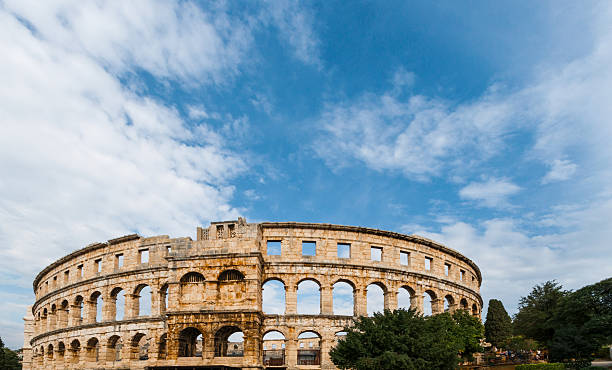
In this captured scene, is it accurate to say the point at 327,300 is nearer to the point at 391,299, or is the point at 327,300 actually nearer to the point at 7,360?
the point at 391,299

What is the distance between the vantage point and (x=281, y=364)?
33.5 metres

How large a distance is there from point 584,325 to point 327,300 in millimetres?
17642

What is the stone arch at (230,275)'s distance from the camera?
30.5 metres

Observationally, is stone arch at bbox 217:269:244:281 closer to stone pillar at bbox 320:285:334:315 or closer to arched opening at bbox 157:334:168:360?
stone pillar at bbox 320:285:334:315

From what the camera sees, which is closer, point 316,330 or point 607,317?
point 607,317

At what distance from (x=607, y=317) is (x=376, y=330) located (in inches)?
670

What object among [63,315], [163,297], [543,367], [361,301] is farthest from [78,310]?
[543,367]

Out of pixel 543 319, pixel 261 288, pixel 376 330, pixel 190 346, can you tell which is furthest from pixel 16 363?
pixel 543 319

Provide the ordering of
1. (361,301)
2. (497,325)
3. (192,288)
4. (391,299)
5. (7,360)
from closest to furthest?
(192,288) → (361,301) → (391,299) → (497,325) → (7,360)

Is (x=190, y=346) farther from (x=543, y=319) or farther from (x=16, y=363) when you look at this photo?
(x=16, y=363)

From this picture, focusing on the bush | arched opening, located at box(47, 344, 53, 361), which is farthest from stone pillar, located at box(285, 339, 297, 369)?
arched opening, located at box(47, 344, 53, 361)

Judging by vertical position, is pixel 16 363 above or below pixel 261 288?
below

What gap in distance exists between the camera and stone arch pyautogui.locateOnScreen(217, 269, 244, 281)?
3055cm

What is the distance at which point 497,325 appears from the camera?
52.7 metres
